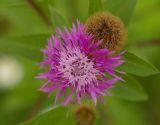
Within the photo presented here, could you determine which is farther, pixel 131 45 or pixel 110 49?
pixel 131 45

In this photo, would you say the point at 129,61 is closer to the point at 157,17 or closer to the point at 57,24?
the point at 57,24

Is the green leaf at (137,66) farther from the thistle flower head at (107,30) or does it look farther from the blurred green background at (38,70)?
the blurred green background at (38,70)

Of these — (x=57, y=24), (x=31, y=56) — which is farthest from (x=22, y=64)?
(x=57, y=24)

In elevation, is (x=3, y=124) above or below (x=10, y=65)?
below

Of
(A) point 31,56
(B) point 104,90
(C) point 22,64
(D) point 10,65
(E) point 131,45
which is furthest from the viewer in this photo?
(D) point 10,65

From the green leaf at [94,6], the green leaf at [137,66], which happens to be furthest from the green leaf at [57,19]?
the green leaf at [137,66]

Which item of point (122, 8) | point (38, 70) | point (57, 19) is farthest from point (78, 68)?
point (38, 70)

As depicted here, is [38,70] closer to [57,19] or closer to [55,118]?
[55,118]
